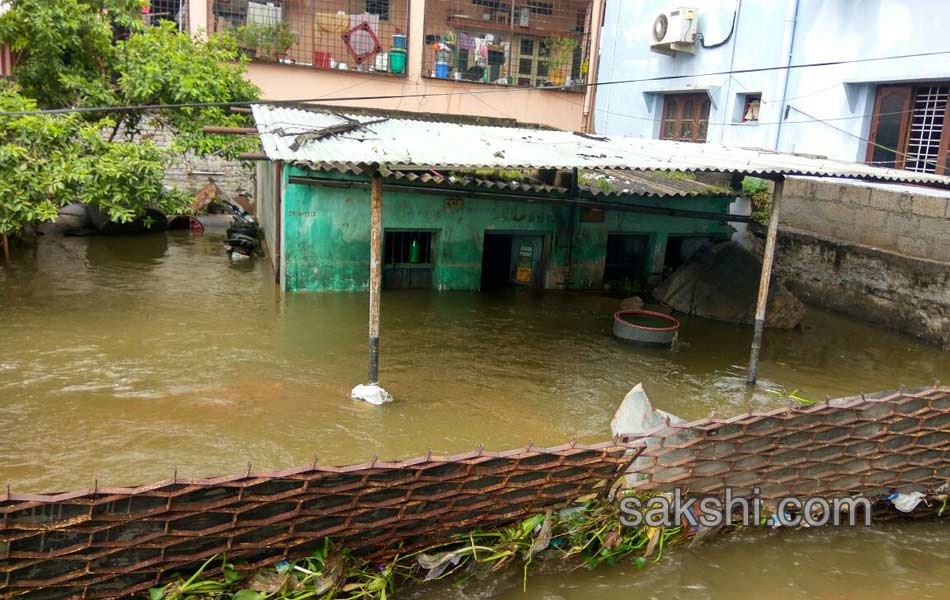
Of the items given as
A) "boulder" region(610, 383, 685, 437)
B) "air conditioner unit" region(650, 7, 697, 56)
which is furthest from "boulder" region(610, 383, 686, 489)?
"air conditioner unit" region(650, 7, 697, 56)

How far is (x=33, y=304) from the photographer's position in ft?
38.8

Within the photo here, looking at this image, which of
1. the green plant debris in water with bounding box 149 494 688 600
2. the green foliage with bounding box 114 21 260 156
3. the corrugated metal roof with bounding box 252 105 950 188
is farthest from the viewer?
the green foliage with bounding box 114 21 260 156

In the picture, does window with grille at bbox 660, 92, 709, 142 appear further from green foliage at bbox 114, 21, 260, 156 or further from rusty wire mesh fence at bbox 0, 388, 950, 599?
rusty wire mesh fence at bbox 0, 388, 950, 599

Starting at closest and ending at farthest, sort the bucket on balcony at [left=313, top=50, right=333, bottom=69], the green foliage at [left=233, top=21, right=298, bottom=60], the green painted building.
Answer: the green painted building, the green foliage at [left=233, top=21, right=298, bottom=60], the bucket on balcony at [left=313, top=50, right=333, bottom=69]

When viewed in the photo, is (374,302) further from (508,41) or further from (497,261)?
(508,41)

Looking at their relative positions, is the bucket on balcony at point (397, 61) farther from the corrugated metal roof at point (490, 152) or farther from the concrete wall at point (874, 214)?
the concrete wall at point (874, 214)

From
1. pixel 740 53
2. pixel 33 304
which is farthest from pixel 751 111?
pixel 33 304

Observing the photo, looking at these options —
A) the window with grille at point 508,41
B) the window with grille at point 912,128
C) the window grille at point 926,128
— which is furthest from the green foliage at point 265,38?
the window grille at point 926,128

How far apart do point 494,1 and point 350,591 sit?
20362 mm

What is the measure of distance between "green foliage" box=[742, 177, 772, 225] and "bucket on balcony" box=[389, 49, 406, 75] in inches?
394

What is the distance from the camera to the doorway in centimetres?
1510

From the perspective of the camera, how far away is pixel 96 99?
42.3 ft

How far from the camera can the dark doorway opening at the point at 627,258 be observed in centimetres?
1570

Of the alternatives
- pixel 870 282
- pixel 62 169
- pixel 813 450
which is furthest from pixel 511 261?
pixel 813 450
